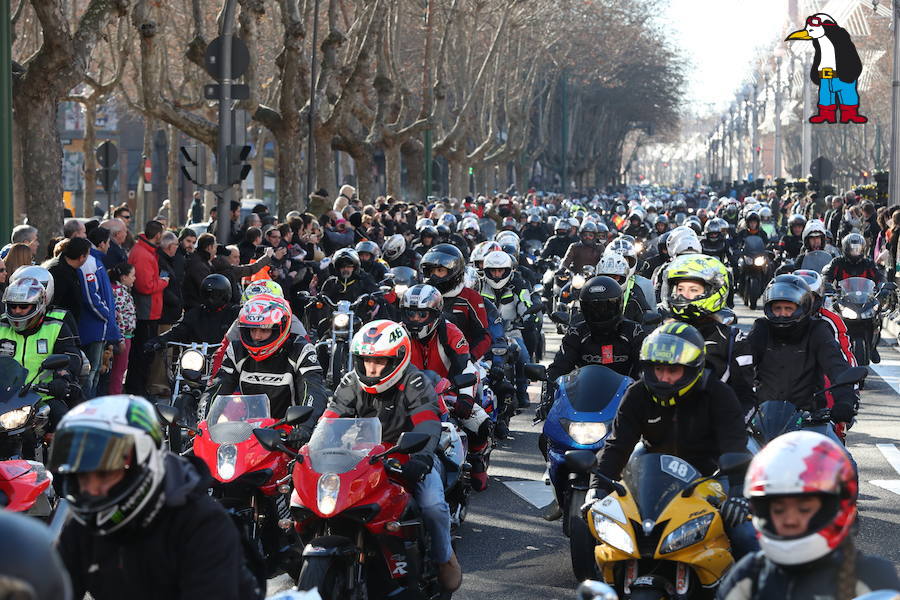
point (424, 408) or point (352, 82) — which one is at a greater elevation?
point (352, 82)

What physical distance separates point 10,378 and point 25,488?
137 cm

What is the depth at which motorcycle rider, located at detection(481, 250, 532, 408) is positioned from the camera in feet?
50.0

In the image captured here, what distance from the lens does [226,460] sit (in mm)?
8109

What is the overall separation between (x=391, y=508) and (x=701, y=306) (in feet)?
9.84

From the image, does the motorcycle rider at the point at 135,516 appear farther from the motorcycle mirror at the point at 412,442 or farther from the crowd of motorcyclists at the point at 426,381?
the motorcycle mirror at the point at 412,442

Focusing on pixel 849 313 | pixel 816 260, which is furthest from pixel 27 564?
pixel 816 260

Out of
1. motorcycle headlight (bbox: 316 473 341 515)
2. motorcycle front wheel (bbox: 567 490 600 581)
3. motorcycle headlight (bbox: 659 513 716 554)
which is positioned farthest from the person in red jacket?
motorcycle headlight (bbox: 659 513 716 554)

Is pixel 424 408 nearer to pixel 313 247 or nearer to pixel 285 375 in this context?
pixel 285 375

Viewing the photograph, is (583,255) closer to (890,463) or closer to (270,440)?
(890,463)

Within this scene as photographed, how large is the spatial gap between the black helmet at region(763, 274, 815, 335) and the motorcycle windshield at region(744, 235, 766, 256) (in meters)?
16.6

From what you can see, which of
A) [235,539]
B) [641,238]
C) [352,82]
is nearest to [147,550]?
[235,539]

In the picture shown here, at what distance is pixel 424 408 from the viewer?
815cm

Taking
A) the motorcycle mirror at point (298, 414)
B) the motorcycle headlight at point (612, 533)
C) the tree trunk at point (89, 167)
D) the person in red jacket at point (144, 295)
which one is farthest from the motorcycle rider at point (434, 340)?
the tree trunk at point (89, 167)

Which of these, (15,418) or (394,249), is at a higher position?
(394,249)
